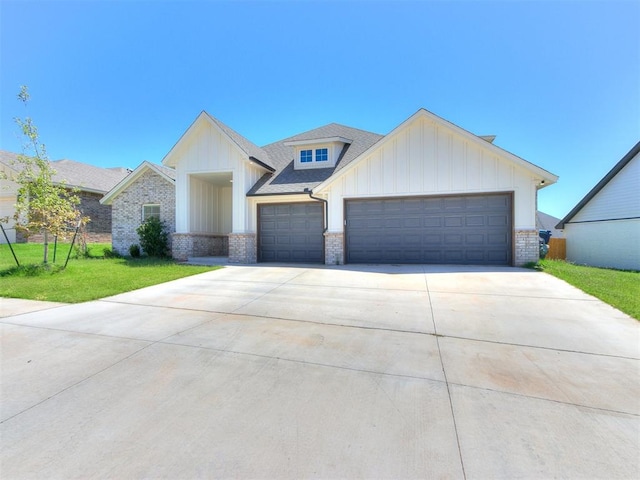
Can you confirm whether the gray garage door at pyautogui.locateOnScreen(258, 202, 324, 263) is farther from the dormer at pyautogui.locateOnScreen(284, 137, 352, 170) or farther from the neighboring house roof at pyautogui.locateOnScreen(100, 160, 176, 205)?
the neighboring house roof at pyautogui.locateOnScreen(100, 160, 176, 205)

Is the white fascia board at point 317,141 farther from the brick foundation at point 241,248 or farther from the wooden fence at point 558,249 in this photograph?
the wooden fence at point 558,249

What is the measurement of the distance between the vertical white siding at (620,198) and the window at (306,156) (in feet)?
52.2

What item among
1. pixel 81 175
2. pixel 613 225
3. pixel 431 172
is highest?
pixel 81 175

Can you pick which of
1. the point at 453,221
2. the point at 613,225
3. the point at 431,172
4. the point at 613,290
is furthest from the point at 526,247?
the point at 613,225

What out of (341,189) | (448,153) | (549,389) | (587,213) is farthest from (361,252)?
(587,213)

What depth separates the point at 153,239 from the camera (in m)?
15.7

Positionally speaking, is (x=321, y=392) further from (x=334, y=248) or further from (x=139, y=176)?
(x=139, y=176)

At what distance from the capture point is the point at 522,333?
4586mm

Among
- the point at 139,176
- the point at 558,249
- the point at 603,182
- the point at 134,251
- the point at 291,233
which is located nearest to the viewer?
the point at 291,233

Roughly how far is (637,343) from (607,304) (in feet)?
7.50

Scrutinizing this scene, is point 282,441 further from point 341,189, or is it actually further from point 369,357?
point 341,189

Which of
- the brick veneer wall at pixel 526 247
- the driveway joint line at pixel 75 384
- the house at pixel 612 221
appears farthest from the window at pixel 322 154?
the house at pixel 612 221

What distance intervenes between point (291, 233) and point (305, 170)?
358 centimetres

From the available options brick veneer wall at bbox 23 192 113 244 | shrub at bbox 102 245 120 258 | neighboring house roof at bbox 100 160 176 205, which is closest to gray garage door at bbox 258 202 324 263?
neighboring house roof at bbox 100 160 176 205
